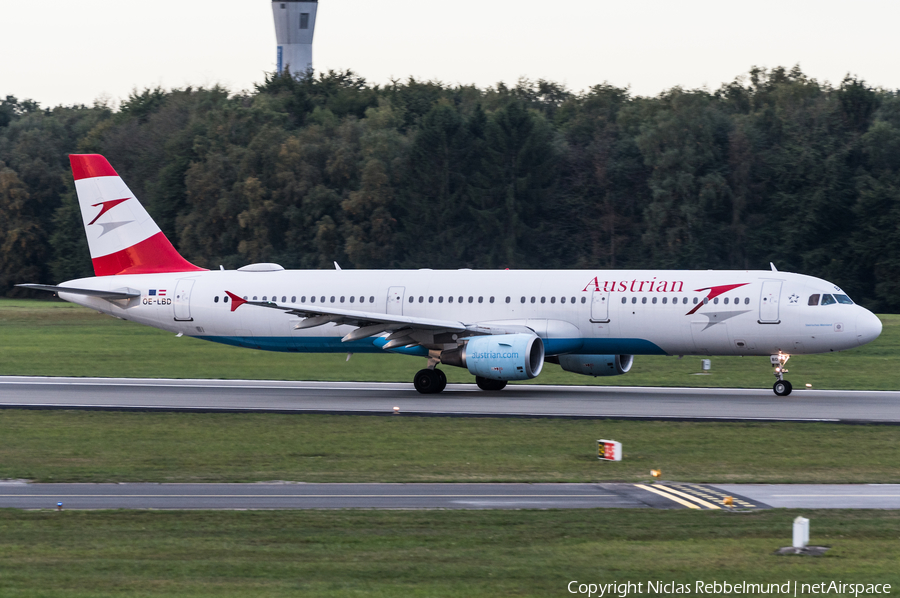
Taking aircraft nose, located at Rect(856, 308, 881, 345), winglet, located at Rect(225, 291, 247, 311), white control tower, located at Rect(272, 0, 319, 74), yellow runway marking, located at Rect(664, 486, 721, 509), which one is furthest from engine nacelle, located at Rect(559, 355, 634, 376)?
white control tower, located at Rect(272, 0, 319, 74)

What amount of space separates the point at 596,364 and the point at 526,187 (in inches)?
2051

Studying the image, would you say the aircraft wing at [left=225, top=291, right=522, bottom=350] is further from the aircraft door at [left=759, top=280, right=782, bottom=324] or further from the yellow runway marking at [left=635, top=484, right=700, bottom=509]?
the yellow runway marking at [left=635, top=484, right=700, bottom=509]

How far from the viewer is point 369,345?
36.1 metres

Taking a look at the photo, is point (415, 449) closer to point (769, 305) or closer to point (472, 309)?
point (472, 309)

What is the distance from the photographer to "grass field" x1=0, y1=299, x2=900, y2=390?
3966 cm

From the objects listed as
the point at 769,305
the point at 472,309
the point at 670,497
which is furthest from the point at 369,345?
the point at 670,497

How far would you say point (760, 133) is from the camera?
277 feet

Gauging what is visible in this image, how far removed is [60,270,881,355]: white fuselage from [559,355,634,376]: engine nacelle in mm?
864

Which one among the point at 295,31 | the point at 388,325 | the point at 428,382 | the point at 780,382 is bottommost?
the point at 428,382

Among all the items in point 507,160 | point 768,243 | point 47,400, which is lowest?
point 47,400

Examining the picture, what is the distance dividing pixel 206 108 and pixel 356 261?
1117 inches

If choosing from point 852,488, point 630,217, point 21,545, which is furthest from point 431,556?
point 630,217

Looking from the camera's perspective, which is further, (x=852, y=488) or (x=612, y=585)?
(x=852, y=488)

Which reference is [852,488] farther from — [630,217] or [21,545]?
[630,217]
